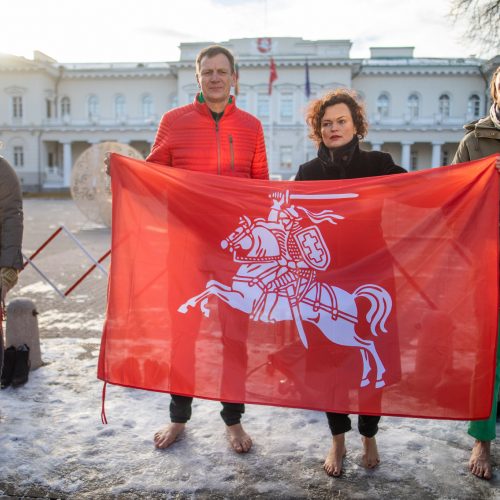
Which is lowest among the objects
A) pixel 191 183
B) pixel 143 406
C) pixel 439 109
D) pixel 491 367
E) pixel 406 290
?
pixel 143 406

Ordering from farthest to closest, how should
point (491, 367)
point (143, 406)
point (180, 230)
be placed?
point (143, 406), point (180, 230), point (491, 367)

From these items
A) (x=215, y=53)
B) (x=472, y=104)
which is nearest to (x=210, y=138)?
(x=215, y=53)

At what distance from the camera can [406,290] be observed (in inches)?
104

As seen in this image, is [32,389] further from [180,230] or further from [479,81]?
[479,81]

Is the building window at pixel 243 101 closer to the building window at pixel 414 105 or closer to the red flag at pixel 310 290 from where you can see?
the building window at pixel 414 105

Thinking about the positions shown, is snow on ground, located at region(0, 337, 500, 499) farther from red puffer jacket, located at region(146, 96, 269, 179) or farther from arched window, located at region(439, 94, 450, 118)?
arched window, located at region(439, 94, 450, 118)

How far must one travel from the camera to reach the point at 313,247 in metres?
2.74

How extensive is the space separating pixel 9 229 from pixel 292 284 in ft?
5.60

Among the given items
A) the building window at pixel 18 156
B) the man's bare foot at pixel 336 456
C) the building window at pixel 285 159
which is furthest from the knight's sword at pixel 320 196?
the building window at pixel 18 156

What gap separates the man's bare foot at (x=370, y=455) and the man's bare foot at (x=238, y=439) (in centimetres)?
63

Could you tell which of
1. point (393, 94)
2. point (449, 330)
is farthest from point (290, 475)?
point (393, 94)

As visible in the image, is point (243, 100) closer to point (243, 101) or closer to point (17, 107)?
point (243, 101)

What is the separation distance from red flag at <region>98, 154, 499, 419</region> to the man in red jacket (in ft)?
0.62

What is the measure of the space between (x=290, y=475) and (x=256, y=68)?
46.3 meters
